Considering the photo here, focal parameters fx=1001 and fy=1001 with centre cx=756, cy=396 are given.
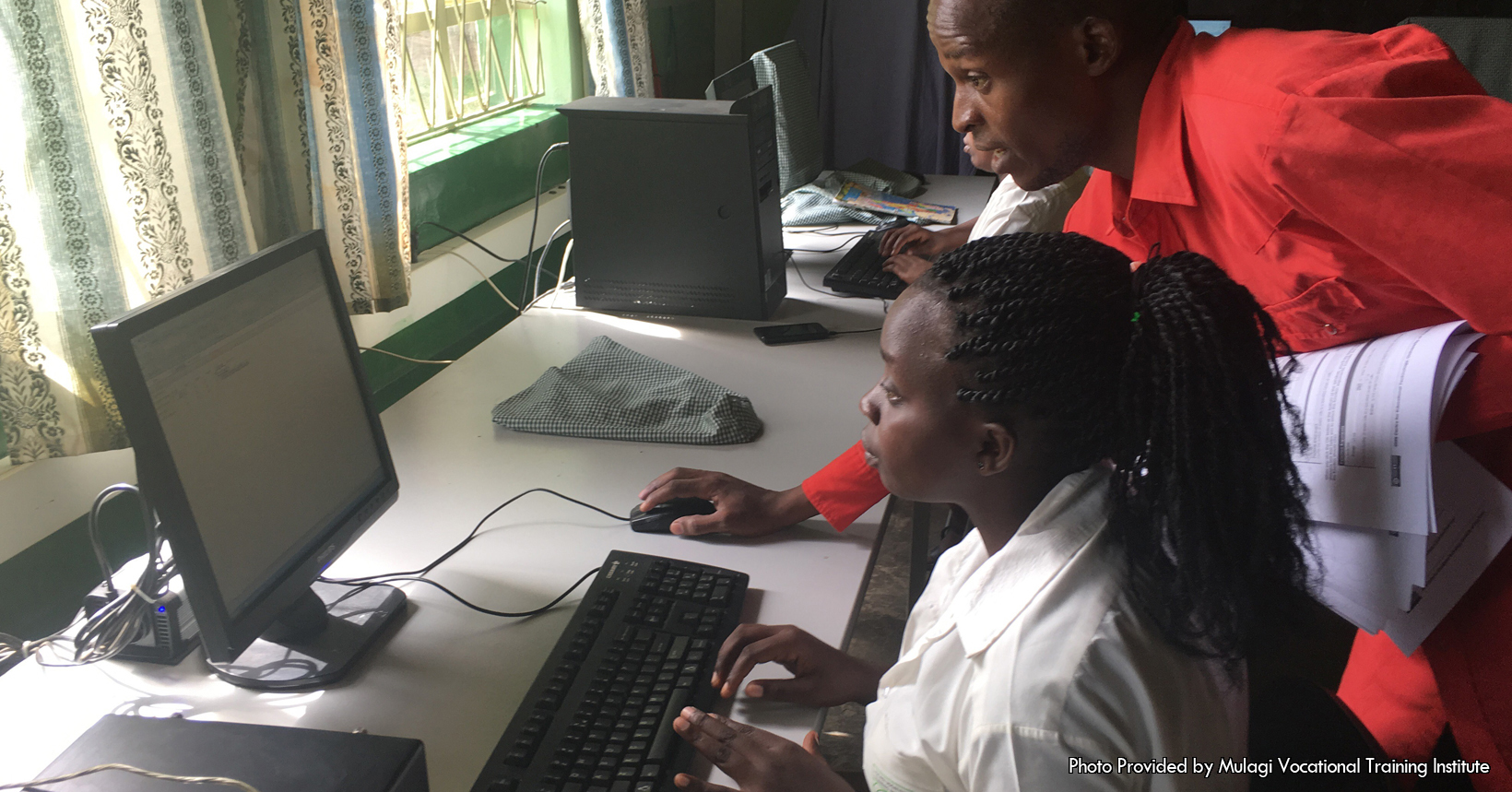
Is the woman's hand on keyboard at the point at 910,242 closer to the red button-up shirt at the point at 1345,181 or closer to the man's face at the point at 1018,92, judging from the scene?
the man's face at the point at 1018,92

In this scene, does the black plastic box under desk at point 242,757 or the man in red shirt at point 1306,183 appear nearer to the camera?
the black plastic box under desk at point 242,757

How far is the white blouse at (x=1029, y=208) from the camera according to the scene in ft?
5.90

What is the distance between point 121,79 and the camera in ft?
3.92

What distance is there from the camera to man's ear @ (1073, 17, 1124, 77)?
1.14 m

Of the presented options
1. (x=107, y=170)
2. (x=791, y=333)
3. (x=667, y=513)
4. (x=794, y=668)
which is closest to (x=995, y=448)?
(x=794, y=668)

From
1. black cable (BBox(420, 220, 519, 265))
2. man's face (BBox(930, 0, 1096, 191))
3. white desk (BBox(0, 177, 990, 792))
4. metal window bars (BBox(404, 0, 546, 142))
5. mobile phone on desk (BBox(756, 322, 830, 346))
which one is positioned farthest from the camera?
metal window bars (BBox(404, 0, 546, 142))

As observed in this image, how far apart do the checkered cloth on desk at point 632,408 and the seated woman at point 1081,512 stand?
1.94ft

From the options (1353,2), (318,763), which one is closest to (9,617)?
(318,763)

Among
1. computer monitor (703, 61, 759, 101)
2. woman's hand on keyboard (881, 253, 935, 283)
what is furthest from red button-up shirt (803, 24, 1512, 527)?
computer monitor (703, 61, 759, 101)

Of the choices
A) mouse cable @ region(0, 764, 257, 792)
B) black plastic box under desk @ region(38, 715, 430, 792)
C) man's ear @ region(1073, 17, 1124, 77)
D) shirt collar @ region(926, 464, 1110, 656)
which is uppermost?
man's ear @ region(1073, 17, 1124, 77)

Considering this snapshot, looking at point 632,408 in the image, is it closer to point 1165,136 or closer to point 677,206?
point 677,206

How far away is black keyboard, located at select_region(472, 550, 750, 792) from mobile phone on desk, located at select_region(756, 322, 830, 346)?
0.75m

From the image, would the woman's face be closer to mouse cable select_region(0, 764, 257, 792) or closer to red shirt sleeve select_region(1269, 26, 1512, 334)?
red shirt sleeve select_region(1269, 26, 1512, 334)

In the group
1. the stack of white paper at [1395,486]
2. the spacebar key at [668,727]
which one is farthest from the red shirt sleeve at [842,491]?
the stack of white paper at [1395,486]
